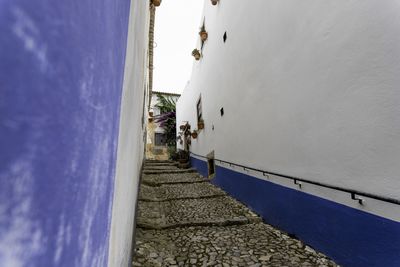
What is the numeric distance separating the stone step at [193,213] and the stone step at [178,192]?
31 cm

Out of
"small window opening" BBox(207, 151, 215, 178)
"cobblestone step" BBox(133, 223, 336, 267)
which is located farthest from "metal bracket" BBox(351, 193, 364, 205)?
"small window opening" BBox(207, 151, 215, 178)

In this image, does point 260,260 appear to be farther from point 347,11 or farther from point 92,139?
point 347,11

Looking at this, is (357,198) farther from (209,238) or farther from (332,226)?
(209,238)

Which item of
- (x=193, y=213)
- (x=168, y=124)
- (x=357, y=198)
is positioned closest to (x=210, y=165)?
(x=193, y=213)

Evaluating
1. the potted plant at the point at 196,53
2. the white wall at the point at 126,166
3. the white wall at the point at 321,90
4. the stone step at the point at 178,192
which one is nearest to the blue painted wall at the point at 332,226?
the white wall at the point at 321,90

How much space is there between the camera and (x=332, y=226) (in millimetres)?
2799

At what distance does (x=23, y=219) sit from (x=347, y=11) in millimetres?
3283

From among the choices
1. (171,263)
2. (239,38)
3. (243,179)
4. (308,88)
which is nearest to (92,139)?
(171,263)

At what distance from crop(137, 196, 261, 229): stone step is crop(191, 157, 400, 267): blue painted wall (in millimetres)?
501

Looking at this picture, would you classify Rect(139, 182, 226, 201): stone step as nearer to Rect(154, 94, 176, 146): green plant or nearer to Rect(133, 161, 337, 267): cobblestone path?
Rect(133, 161, 337, 267): cobblestone path

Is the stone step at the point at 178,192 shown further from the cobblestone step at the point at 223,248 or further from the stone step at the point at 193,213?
the cobblestone step at the point at 223,248

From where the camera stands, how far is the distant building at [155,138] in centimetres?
1870

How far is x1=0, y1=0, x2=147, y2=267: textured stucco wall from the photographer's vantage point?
1.42ft

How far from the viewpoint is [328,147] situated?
284cm
